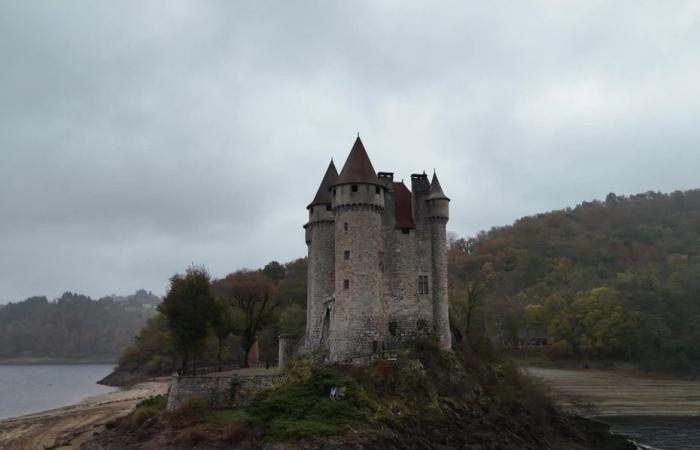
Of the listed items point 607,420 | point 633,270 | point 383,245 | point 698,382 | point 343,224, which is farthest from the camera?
point 633,270

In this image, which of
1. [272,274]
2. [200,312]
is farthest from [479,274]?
[200,312]

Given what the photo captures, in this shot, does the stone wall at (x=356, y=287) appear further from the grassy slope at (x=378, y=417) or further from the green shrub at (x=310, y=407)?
the green shrub at (x=310, y=407)

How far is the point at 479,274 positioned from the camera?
86250 mm

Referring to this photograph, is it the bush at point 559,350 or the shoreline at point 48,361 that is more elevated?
the bush at point 559,350

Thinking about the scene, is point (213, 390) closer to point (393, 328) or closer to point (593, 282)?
point (393, 328)

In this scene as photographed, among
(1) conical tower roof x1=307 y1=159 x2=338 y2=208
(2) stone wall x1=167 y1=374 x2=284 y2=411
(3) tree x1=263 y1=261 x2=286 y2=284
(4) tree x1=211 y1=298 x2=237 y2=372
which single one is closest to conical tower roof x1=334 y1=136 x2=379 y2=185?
(1) conical tower roof x1=307 y1=159 x2=338 y2=208

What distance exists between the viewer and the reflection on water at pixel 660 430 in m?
35.7

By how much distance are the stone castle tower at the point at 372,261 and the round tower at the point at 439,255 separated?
0.21 feet

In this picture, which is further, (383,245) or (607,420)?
(607,420)

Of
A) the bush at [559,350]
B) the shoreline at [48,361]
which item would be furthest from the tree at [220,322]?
the shoreline at [48,361]

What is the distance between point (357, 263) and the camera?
3319 centimetres

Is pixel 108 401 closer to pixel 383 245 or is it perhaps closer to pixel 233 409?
pixel 233 409

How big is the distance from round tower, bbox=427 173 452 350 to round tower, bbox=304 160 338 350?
21.3 feet

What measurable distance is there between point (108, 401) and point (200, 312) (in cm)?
2191
